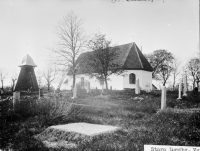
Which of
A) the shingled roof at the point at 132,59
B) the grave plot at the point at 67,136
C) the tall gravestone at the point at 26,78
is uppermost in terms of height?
the shingled roof at the point at 132,59

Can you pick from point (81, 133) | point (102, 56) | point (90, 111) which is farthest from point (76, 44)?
point (81, 133)

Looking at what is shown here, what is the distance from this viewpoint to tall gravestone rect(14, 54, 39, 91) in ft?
62.3

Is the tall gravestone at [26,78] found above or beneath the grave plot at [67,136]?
above

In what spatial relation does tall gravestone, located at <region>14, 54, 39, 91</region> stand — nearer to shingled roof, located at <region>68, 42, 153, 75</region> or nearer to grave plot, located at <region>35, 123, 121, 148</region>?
shingled roof, located at <region>68, 42, 153, 75</region>

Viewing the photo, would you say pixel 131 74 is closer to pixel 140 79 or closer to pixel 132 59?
pixel 140 79

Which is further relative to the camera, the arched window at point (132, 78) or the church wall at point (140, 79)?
the arched window at point (132, 78)

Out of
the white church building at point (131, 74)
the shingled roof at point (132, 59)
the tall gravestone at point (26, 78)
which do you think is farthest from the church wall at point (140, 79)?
the tall gravestone at point (26, 78)

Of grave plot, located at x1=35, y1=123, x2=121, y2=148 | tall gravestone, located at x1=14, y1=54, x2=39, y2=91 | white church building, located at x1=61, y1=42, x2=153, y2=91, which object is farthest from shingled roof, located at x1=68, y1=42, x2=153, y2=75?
grave plot, located at x1=35, y1=123, x2=121, y2=148

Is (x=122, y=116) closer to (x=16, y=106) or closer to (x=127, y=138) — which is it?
(x=127, y=138)

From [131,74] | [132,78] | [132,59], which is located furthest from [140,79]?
[132,59]

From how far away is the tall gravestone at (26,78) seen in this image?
Answer: 62.3ft

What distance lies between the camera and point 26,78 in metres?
19.5

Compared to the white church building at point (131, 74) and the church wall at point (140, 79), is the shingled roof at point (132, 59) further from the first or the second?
the church wall at point (140, 79)

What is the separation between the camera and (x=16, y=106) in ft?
26.2
